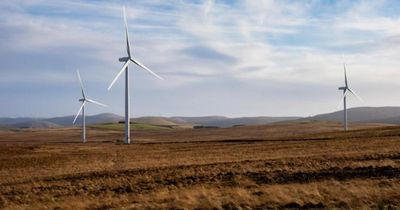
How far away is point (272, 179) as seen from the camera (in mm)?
23922

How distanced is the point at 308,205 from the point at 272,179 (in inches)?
271

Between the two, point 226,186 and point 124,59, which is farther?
point 124,59

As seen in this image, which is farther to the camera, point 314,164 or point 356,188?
point 314,164

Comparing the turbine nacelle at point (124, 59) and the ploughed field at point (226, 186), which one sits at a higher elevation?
the turbine nacelle at point (124, 59)

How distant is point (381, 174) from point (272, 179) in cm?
458

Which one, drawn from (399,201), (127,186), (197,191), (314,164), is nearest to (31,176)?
(127,186)

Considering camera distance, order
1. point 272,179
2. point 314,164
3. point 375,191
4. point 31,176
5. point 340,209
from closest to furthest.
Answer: point 340,209 < point 375,191 < point 272,179 < point 314,164 < point 31,176

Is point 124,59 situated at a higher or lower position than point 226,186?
higher

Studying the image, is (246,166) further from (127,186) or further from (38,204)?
(38,204)

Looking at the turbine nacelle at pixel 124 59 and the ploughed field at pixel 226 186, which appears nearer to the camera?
the ploughed field at pixel 226 186

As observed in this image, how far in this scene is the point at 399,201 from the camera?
54.6 feet

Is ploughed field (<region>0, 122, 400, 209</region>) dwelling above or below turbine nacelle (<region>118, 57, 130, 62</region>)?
below

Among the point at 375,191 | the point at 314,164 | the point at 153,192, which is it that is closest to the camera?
the point at 375,191

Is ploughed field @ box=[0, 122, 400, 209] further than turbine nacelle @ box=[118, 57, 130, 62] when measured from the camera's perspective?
No
